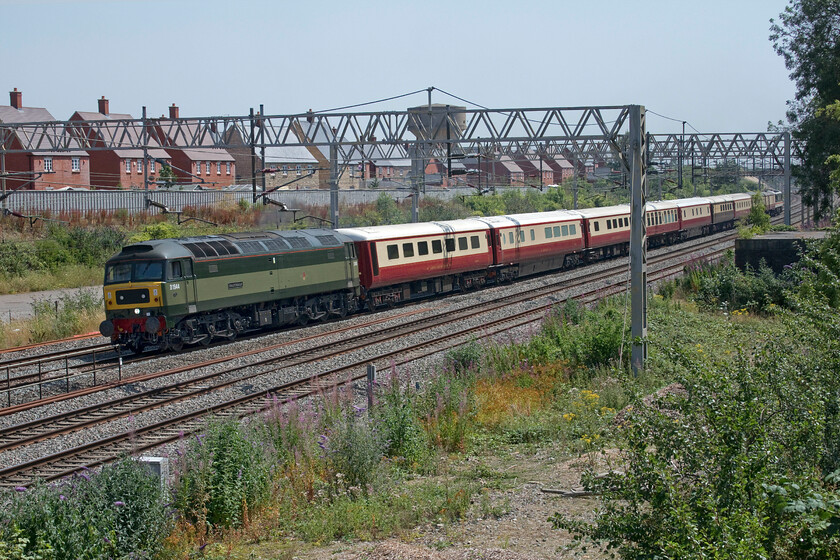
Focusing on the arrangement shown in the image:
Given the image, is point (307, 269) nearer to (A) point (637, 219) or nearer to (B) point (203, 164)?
(A) point (637, 219)

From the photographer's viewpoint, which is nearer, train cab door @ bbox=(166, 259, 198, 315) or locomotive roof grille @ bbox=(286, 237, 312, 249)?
train cab door @ bbox=(166, 259, 198, 315)

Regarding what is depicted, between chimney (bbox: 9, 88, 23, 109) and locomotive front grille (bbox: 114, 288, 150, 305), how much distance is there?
184 ft

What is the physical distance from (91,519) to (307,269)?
1634 centimetres

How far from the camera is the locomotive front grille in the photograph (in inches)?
781

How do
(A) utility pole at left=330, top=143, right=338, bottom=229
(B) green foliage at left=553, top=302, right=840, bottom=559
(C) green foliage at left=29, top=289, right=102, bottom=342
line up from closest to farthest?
(B) green foliage at left=553, top=302, right=840, bottom=559
(C) green foliage at left=29, top=289, right=102, bottom=342
(A) utility pole at left=330, top=143, right=338, bottom=229

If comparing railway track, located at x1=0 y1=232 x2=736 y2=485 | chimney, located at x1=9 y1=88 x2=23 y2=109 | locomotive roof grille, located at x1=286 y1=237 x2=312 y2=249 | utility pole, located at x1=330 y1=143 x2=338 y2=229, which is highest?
chimney, located at x1=9 y1=88 x2=23 y2=109

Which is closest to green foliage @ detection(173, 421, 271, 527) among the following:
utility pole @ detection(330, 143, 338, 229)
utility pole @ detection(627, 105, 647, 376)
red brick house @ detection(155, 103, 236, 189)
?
utility pole @ detection(627, 105, 647, 376)

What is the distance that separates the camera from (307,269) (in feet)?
79.7

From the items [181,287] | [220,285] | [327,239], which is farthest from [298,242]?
[181,287]

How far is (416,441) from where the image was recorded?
39.8 ft

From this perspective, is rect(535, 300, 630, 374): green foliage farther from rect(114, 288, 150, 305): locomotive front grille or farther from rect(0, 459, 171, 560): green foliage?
rect(0, 459, 171, 560): green foliage

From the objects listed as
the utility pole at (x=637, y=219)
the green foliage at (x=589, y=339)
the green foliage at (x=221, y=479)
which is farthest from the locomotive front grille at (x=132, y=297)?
the utility pole at (x=637, y=219)

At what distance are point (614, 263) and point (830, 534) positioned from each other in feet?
116

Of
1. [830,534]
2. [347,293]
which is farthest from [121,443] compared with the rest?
[347,293]
